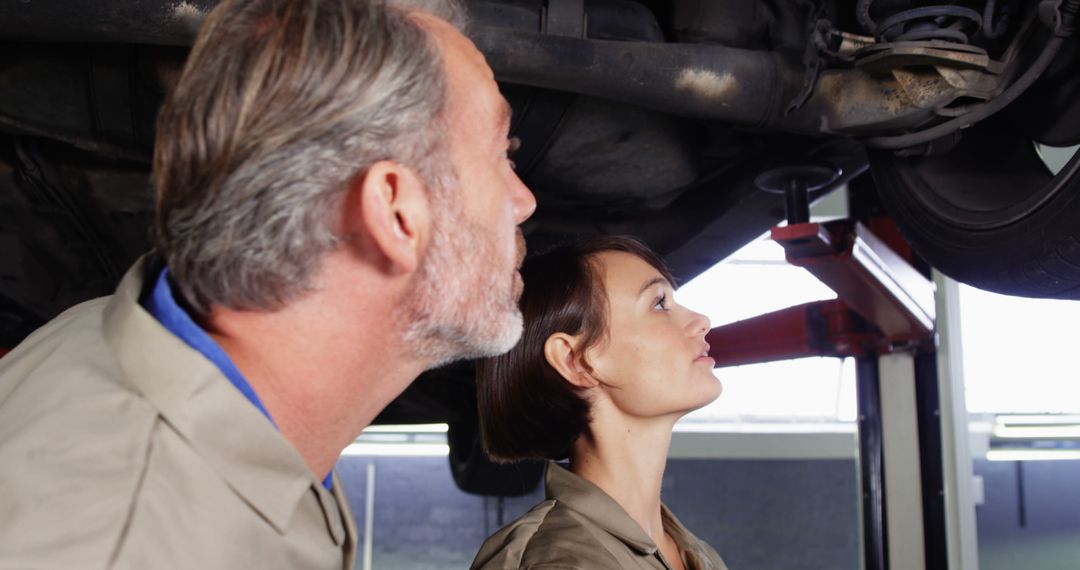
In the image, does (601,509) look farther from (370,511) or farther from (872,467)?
(370,511)

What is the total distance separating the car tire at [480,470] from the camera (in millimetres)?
3338

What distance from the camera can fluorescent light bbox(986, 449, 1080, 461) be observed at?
7.04 metres

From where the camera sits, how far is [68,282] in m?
2.37

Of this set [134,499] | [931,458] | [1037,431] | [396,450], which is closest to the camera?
[134,499]

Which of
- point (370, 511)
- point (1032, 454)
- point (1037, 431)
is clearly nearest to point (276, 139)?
point (370, 511)

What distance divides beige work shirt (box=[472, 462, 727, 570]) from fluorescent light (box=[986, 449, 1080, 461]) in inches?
247

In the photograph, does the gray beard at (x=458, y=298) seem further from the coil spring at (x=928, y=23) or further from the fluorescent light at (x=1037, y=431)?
the fluorescent light at (x=1037, y=431)

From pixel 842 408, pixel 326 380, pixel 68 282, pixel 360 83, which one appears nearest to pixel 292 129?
pixel 360 83

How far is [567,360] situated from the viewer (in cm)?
145

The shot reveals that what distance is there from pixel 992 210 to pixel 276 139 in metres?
1.28

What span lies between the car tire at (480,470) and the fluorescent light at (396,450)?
12.9ft

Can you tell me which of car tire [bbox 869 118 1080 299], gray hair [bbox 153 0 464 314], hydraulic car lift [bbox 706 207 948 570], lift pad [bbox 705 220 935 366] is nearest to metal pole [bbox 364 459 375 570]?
lift pad [bbox 705 220 935 366]

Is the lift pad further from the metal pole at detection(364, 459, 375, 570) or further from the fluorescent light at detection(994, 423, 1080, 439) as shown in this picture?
the metal pole at detection(364, 459, 375, 570)

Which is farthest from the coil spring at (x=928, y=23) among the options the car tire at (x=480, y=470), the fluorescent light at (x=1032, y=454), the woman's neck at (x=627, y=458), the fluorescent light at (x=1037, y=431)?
the fluorescent light at (x=1032, y=454)
